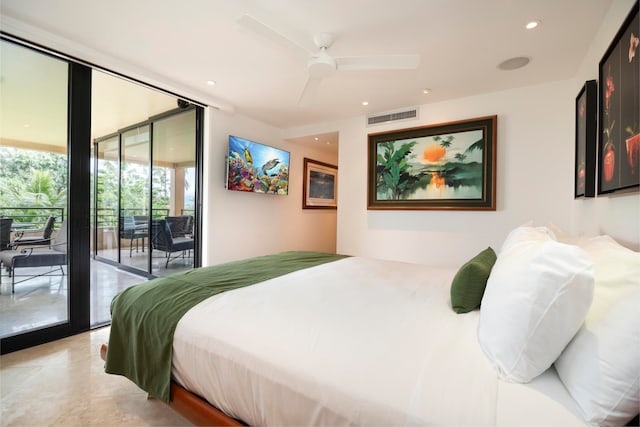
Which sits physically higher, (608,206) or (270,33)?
(270,33)

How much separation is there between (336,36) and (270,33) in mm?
722

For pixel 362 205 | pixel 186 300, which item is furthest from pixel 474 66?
pixel 186 300

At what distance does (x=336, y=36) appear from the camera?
2.25 meters

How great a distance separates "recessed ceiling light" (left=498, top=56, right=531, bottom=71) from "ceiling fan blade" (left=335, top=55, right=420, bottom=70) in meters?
1.29

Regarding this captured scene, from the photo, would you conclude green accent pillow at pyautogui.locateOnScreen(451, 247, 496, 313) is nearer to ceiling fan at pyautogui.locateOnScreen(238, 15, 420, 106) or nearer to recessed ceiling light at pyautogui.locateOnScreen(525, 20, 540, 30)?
ceiling fan at pyautogui.locateOnScreen(238, 15, 420, 106)

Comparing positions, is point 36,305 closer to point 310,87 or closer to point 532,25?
point 310,87

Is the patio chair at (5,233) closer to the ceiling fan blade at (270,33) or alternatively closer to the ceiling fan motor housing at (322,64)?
the ceiling fan blade at (270,33)

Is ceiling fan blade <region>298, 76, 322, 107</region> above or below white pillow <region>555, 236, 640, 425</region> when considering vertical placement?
above

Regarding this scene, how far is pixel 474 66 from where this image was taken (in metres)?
2.72

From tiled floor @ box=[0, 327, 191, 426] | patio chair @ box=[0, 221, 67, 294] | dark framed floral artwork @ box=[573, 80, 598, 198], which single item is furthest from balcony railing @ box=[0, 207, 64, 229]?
dark framed floral artwork @ box=[573, 80, 598, 198]

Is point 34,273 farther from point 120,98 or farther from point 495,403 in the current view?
point 495,403

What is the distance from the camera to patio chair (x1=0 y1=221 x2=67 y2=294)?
2426 millimetres

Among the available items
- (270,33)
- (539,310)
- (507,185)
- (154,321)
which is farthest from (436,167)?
(154,321)

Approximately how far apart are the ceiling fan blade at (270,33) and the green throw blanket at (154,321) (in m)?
1.57
